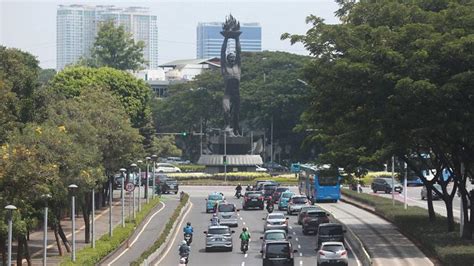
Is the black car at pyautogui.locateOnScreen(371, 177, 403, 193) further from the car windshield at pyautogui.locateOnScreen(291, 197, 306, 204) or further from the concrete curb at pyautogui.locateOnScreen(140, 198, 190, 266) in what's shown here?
the concrete curb at pyautogui.locateOnScreen(140, 198, 190, 266)

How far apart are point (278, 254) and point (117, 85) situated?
174 ft

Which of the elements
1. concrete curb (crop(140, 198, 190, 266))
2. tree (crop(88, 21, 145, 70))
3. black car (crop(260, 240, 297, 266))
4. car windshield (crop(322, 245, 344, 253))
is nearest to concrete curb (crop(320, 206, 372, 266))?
car windshield (crop(322, 245, 344, 253))

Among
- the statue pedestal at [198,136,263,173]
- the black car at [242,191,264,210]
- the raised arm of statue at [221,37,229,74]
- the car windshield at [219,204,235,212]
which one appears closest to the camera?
the car windshield at [219,204,235,212]

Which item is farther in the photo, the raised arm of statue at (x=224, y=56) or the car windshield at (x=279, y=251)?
the raised arm of statue at (x=224, y=56)

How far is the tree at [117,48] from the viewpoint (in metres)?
141

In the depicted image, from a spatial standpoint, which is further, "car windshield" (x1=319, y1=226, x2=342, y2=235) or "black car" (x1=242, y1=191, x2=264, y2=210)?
"black car" (x1=242, y1=191, x2=264, y2=210)

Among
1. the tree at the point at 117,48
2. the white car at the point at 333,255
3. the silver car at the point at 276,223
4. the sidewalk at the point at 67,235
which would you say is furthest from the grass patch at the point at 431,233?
the tree at the point at 117,48

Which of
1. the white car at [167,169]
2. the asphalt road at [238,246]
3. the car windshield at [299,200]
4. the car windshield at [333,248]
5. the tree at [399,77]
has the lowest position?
the asphalt road at [238,246]

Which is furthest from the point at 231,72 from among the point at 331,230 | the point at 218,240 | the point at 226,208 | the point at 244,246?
the point at 331,230

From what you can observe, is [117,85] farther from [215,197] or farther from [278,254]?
[278,254]

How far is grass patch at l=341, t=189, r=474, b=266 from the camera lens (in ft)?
130

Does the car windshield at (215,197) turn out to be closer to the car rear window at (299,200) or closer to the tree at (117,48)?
the car rear window at (299,200)

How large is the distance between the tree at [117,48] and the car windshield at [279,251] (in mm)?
101101

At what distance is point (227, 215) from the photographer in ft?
206
